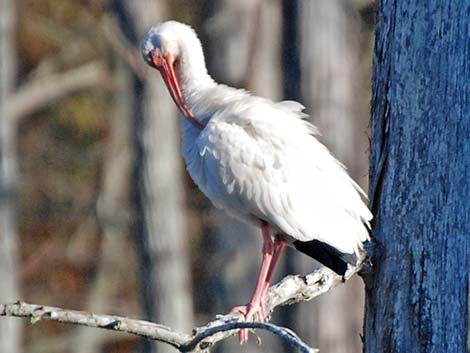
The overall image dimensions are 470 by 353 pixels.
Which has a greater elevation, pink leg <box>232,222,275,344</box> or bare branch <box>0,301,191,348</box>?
pink leg <box>232,222,275,344</box>

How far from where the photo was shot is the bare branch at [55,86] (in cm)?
2066

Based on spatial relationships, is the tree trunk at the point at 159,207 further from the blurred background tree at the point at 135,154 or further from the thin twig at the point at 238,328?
the thin twig at the point at 238,328

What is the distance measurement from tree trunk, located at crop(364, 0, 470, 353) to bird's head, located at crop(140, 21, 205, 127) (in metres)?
2.10

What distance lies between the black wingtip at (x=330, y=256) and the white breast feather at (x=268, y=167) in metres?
0.06

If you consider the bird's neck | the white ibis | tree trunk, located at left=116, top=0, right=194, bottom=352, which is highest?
tree trunk, located at left=116, top=0, right=194, bottom=352

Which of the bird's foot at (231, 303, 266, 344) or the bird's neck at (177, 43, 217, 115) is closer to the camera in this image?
the bird's foot at (231, 303, 266, 344)

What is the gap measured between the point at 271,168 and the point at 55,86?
13.3 m

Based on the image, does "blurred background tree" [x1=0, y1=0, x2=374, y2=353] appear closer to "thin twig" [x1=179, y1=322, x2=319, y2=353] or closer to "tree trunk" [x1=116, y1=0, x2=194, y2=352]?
"tree trunk" [x1=116, y1=0, x2=194, y2=352]

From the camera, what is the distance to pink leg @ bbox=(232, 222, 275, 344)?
712cm

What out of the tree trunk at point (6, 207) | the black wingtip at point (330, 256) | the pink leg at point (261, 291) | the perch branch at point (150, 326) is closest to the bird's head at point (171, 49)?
the pink leg at point (261, 291)

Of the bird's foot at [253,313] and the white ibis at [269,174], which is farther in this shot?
the white ibis at [269,174]

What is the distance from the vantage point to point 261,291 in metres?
7.29

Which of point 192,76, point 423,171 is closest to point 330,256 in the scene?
point 423,171

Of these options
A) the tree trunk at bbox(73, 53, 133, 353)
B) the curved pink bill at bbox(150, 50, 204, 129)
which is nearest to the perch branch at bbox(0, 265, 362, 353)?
the curved pink bill at bbox(150, 50, 204, 129)
